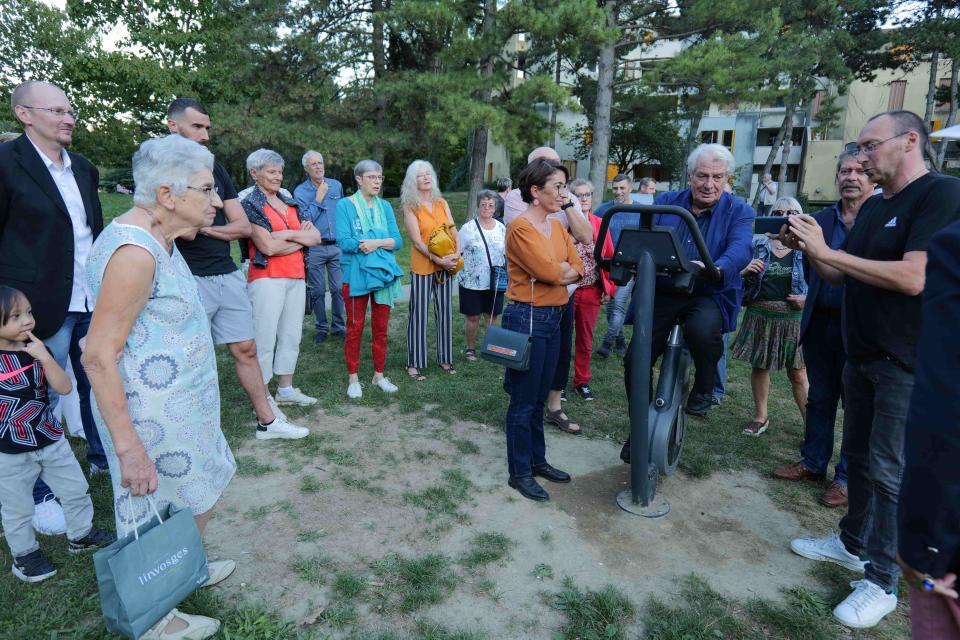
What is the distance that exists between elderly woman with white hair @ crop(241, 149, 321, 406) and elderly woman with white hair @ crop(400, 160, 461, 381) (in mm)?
1128

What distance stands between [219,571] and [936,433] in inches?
106

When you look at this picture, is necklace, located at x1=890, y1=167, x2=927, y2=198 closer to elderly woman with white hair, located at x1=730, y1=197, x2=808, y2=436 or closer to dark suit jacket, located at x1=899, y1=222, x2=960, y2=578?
dark suit jacket, located at x1=899, y1=222, x2=960, y2=578

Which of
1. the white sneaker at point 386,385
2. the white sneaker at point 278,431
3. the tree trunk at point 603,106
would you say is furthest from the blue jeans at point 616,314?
the tree trunk at point 603,106

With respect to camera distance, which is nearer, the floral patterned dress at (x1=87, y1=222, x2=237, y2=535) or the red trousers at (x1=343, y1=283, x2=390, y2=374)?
the floral patterned dress at (x1=87, y1=222, x2=237, y2=535)

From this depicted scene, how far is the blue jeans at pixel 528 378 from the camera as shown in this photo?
3.28 metres

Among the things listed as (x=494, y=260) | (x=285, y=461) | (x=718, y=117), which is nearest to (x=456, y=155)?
(x=718, y=117)

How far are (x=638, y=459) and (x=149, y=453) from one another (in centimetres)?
237

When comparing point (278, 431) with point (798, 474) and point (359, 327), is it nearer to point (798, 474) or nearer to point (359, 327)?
point (359, 327)

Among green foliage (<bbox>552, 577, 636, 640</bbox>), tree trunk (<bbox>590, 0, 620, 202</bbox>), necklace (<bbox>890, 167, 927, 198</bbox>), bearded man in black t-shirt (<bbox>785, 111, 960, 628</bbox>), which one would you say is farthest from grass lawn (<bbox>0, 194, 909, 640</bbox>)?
tree trunk (<bbox>590, 0, 620, 202</bbox>)

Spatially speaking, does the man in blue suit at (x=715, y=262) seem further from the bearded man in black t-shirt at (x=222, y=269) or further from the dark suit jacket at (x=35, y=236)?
the dark suit jacket at (x=35, y=236)

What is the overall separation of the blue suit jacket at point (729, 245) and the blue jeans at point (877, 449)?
783 mm

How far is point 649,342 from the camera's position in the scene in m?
3.02

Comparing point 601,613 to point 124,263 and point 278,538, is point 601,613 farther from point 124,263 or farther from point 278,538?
point 124,263

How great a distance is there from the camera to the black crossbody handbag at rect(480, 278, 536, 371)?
310 cm
